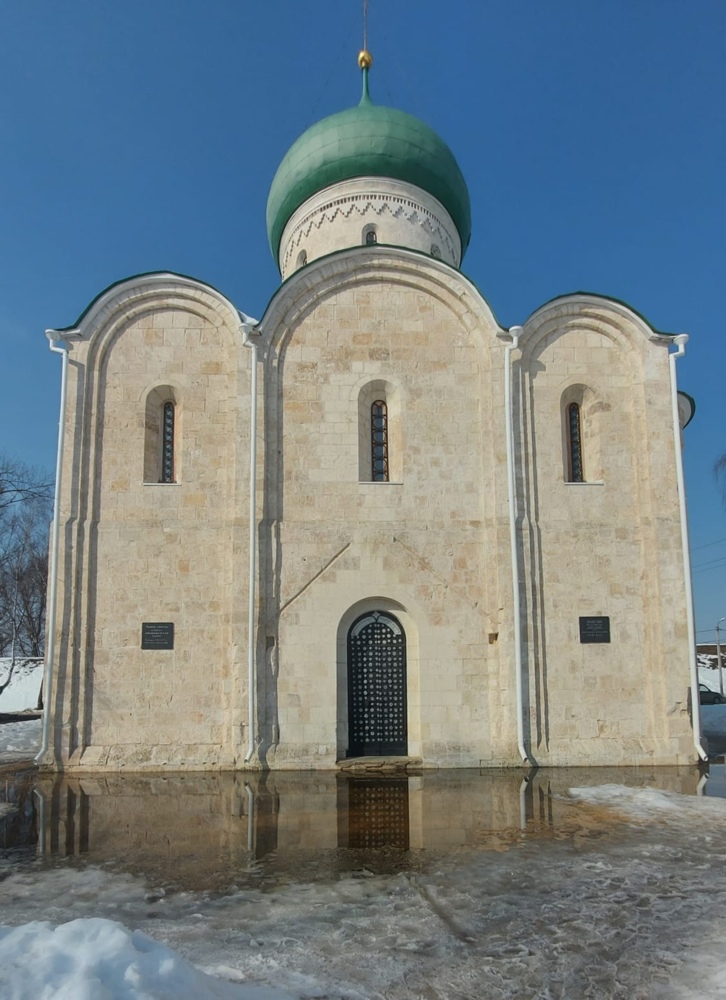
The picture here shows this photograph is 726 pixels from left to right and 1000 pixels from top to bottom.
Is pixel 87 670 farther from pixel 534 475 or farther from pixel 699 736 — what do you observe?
pixel 699 736

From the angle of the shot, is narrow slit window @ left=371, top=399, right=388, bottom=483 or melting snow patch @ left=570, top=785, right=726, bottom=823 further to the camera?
narrow slit window @ left=371, top=399, right=388, bottom=483

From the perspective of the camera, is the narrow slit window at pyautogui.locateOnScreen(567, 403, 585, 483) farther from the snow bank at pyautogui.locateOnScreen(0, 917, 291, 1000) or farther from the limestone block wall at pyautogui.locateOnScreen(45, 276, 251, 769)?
the snow bank at pyautogui.locateOnScreen(0, 917, 291, 1000)

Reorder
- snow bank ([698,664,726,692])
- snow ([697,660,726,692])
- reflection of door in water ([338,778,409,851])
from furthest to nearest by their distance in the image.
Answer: snow bank ([698,664,726,692]), snow ([697,660,726,692]), reflection of door in water ([338,778,409,851])

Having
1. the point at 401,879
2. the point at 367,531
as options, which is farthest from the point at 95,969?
the point at 367,531

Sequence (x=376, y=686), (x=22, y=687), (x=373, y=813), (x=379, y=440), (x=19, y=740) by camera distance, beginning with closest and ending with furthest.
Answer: (x=373, y=813)
(x=376, y=686)
(x=379, y=440)
(x=19, y=740)
(x=22, y=687)

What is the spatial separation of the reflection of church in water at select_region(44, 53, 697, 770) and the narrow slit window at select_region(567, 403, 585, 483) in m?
0.04

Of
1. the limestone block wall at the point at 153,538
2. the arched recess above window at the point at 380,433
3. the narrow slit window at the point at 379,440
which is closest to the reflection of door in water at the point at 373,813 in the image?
the limestone block wall at the point at 153,538

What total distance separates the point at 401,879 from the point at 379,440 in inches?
282

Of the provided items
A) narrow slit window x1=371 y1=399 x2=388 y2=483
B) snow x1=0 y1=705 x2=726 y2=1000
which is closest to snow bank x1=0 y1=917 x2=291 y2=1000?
snow x1=0 y1=705 x2=726 y2=1000

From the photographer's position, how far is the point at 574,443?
37.9ft

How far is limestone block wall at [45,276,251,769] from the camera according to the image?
33.1ft

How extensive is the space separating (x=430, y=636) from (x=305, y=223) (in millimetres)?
8988

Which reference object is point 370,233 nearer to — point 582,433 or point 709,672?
point 582,433

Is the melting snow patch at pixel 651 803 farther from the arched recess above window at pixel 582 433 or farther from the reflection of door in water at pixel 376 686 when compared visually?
the arched recess above window at pixel 582 433
